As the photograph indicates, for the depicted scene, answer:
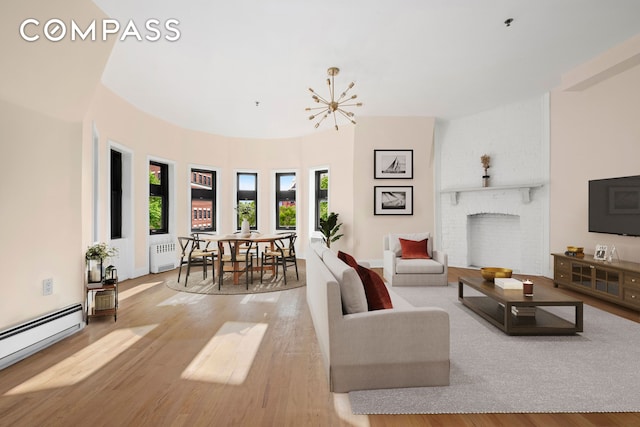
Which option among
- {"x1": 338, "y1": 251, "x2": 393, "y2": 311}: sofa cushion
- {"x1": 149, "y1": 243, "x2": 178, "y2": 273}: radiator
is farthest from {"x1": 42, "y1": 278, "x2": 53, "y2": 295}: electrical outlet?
{"x1": 149, "y1": 243, "x2": 178, "y2": 273}: radiator

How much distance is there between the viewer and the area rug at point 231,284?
4.79 meters

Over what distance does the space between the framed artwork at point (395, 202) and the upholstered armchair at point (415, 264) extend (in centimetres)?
135

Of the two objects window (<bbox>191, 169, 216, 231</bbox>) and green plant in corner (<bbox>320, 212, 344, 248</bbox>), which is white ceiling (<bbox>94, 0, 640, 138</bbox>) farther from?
green plant in corner (<bbox>320, 212, 344, 248</bbox>)

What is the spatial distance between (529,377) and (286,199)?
21.7 feet

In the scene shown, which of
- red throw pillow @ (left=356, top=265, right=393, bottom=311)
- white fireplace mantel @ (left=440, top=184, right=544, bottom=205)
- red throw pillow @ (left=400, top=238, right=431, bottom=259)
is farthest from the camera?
white fireplace mantel @ (left=440, top=184, right=544, bottom=205)

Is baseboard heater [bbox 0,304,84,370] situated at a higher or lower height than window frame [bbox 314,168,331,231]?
lower

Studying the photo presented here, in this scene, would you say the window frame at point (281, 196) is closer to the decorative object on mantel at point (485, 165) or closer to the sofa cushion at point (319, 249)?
the decorative object on mantel at point (485, 165)

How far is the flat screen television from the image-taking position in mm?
4078

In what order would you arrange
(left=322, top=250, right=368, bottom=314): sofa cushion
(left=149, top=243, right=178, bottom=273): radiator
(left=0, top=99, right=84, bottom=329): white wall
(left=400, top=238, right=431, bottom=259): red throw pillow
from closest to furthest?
(left=322, top=250, right=368, bottom=314): sofa cushion
(left=0, top=99, right=84, bottom=329): white wall
(left=400, top=238, right=431, bottom=259): red throw pillow
(left=149, top=243, right=178, bottom=273): radiator

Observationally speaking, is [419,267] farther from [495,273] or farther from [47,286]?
[47,286]

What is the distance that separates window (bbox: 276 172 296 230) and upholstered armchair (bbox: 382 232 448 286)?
3.39 meters

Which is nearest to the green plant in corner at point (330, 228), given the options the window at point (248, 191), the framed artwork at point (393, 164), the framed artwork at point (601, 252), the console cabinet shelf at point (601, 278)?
the framed artwork at point (393, 164)

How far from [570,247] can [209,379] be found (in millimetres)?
5160

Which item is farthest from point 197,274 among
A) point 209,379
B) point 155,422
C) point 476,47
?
point 476,47
